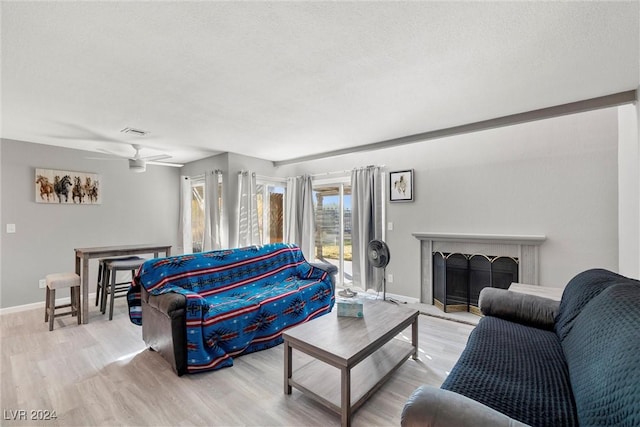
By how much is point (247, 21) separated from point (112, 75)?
128cm

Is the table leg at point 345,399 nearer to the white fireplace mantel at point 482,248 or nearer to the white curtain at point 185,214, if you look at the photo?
the white fireplace mantel at point 482,248

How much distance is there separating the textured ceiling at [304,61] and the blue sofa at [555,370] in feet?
4.82

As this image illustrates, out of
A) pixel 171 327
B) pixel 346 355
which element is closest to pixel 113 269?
pixel 171 327

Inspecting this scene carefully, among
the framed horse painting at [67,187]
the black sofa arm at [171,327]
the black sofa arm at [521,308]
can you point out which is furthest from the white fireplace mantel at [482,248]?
the framed horse painting at [67,187]

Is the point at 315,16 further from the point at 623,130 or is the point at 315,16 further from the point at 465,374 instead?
the point at 623,130

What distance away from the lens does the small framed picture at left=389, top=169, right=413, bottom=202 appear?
4027 mm

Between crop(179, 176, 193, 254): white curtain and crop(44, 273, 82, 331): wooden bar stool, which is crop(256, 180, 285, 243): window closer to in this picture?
crop(179, 176, 193, 254): white curtain

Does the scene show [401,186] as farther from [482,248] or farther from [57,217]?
[57,217]

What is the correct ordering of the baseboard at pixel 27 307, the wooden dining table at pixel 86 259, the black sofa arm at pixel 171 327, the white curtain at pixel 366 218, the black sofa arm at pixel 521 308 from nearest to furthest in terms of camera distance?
1. the black sofa arm at pixel 521 308
2. the black sofa arm at pixel 171 327
3. the wooden dining table at pixel 86 259
4. the baseboard at pixel 27 307
5. the white curtain at pixel 366 218

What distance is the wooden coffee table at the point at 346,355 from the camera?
5.64ft

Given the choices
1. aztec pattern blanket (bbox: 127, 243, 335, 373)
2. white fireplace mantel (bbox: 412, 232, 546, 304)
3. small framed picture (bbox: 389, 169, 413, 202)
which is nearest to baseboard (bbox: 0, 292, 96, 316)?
aztec pattern blanket (bbox: 127, 243, 335, 373)

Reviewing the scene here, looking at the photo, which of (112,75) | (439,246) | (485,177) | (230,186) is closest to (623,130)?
(485,177)

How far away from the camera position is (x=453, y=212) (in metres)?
3.68

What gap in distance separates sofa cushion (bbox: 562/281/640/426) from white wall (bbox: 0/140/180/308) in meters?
5.71
